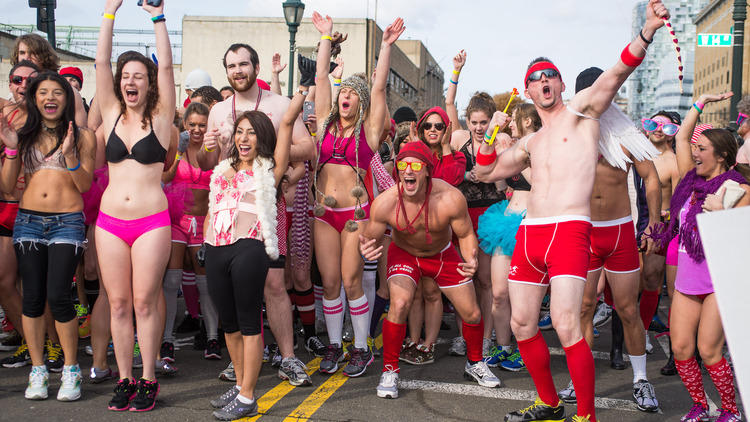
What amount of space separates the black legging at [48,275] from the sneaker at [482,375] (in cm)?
291

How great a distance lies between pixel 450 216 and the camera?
16.7ft

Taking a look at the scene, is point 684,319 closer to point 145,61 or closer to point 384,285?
point 384,285

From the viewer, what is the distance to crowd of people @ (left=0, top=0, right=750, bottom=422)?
4.28m

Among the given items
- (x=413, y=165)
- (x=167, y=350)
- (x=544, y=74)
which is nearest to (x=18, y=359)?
(x=167, y=350)

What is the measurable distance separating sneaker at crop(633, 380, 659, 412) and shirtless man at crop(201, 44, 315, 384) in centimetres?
233

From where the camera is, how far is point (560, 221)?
4.10 m

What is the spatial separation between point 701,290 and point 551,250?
1.05 metres

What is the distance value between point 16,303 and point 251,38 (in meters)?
32.8

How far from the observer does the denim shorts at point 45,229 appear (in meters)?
4.63

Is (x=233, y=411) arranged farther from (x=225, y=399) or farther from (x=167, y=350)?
(x=167, y=350)

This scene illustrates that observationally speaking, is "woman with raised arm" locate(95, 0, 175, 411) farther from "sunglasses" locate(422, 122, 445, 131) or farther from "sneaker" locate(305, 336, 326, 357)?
"sunglasses" locate(422, 122, 445, 131)

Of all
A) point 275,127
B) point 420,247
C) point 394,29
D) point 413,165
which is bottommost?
point 420,247

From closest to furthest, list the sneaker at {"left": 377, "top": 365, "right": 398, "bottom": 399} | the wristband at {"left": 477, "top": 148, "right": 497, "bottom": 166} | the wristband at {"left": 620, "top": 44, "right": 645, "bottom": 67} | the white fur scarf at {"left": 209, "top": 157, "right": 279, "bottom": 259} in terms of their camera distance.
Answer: the wristband at {"left": 620, "top": 44, "right": 645, "bottom": 67} → the white fur scarf at {"left": 209, "top": 157, "right": 279, "bottom": 259} → the wristband at {"left": 477, "top": 148, "right": 497, "bottom": 166} → the sneaker at {"left": 377, "top": 365, "right": 398, "bottom": 399}

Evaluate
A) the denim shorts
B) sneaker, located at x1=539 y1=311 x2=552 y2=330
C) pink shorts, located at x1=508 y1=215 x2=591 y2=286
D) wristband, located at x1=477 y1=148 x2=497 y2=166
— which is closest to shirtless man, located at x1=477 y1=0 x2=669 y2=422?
pink shorts, located at x1=508 y1=215 x2=591 y2=286
